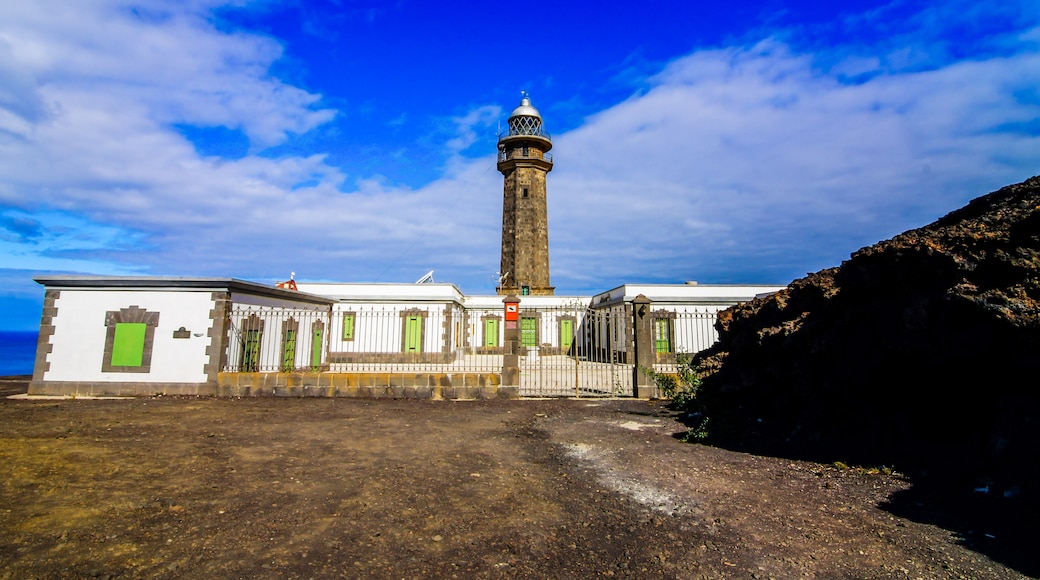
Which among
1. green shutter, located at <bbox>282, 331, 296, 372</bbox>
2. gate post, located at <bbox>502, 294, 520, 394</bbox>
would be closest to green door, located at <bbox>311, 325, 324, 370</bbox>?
green shutter, located at <bbox>282, 331, 296, 372</bbox>

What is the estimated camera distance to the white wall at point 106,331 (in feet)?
35.6

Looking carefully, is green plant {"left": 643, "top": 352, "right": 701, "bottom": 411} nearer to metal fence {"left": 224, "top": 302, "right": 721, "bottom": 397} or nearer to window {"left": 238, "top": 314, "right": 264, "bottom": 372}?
metal fence {"left": 224, "top": 302, "right": 721, "bottom": 397}

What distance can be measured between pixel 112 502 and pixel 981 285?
8245 millimetres

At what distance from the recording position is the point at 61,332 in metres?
11.0

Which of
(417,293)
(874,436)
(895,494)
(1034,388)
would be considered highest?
(417,293)

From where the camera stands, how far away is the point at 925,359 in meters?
4.94

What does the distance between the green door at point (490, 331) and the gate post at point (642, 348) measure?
50.5 ft

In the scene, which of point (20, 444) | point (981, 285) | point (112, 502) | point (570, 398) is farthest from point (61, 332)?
point (981, 285)

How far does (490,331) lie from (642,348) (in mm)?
15798

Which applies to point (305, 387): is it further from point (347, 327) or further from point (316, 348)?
point (347, 327)

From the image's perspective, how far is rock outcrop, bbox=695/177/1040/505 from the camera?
421 centimetres

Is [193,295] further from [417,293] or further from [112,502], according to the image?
[417,293]

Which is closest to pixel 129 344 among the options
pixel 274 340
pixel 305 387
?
pixel 274 340

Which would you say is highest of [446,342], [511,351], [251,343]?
[446,342]
